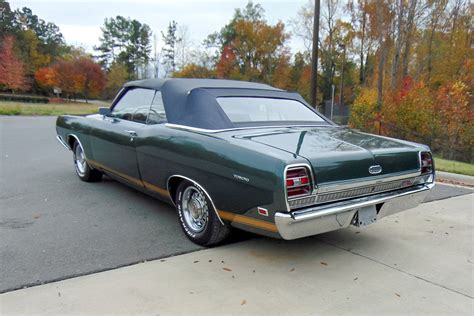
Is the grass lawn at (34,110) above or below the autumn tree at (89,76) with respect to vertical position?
below

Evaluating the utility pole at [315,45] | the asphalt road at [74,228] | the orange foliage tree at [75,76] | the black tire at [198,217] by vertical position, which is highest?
the orange foliage tree at [75,76]

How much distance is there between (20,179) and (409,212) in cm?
597

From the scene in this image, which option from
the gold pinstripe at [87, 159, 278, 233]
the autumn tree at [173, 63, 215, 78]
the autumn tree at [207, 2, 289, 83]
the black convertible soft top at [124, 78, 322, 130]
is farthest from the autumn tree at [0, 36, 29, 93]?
the gold pinstripe at [87, 159, 278, 233]

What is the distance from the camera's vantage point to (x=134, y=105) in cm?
474

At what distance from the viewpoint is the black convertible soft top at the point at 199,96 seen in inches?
144

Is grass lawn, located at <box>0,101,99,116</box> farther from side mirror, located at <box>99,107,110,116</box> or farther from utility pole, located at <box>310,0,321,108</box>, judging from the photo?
side mirror, located at <box>99,107,110,116</box>

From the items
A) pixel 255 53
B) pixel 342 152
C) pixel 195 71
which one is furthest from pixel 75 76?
pixel 342 152

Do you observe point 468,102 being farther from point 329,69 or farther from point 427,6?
point 329,69

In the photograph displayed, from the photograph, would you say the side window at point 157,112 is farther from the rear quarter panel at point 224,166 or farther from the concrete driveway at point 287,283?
the concrete driveway at point 287,283

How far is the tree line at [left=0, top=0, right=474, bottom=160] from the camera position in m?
15.8

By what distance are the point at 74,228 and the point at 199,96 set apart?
76.0 inches

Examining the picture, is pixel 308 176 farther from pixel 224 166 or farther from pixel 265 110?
pixel 265 110

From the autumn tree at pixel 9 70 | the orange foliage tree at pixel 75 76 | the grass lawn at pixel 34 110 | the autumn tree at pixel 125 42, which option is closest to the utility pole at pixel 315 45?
the grass lawn at pixel 34 110

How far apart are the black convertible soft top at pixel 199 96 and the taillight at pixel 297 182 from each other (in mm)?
1049
